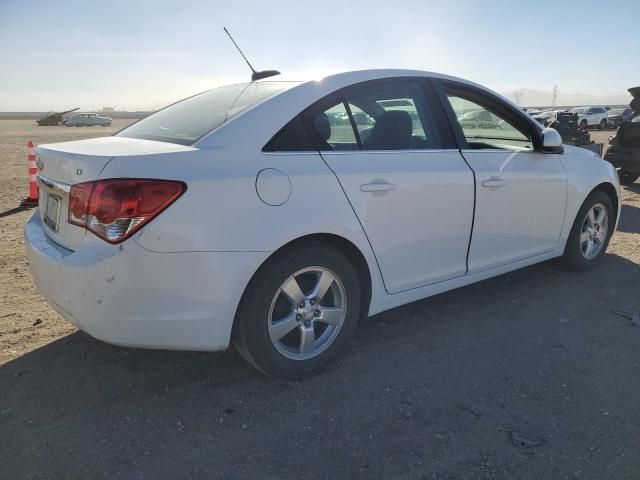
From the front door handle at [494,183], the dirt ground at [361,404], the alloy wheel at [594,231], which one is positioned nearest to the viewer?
the dirt ground at [361,404]

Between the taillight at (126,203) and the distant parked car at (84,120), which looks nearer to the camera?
the taillight at (126,203)

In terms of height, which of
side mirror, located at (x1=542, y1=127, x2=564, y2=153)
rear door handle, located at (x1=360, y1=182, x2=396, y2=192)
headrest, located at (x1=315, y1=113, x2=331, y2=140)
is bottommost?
rear door handle, located at (x1=360, y1=182, x2=396, y2=192)

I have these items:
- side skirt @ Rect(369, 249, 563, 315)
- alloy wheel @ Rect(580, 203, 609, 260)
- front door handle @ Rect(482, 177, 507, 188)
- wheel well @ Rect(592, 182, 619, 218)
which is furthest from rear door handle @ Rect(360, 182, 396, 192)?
wheel well @ Rect(592, 182, 619, 218)

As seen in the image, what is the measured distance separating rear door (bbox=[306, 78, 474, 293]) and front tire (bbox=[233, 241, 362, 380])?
286mm

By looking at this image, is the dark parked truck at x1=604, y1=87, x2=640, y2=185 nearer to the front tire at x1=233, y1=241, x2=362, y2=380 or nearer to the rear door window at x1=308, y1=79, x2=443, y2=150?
the rear door window at x1=308, y1=79, x2=443, y2=150

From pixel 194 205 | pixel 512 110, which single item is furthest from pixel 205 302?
pixel 512 110

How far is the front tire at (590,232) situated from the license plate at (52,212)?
391 cm

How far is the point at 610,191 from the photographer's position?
471 centimetres

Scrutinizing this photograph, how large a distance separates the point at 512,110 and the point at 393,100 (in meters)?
1.18

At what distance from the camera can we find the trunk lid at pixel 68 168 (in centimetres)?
239

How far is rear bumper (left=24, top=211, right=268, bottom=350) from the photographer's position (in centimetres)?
227

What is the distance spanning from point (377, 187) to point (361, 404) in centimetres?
117

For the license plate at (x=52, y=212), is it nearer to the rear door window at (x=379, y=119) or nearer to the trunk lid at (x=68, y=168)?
the trunk lid at (x=68, y=168)

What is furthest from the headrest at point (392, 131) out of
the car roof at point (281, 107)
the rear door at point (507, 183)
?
the rear door at point (507, 183)
